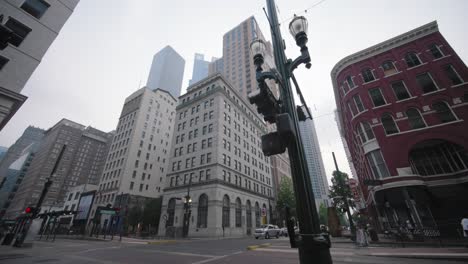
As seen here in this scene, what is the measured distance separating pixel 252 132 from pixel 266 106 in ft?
153

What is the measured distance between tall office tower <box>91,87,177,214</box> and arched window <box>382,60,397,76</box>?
55.7 m

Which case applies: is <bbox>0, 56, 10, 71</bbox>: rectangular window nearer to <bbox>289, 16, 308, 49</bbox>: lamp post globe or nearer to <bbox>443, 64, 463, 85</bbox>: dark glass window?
<bbox>289, 16, 308, 49</bbox>: lamp post globe

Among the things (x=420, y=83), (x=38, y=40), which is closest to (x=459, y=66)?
(x=420, y=83)

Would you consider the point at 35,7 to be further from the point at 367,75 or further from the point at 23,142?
the point at 23,142

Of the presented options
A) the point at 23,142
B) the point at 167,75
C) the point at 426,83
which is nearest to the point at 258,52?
the point at 426,83

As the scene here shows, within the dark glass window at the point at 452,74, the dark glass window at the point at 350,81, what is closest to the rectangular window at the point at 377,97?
the dark glass window at the point at 350,81

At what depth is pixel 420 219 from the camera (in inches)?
601

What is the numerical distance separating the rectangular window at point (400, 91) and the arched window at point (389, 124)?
8.10 feet

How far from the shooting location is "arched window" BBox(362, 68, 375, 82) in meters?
22.9

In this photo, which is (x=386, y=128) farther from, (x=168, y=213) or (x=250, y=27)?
(x=250, y=27)

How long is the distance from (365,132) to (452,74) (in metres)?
9.97

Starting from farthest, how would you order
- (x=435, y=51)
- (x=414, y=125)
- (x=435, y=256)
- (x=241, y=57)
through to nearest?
1. (x=241, y=57)
2. (x=435, y=51)
3. (x=414, y=125)
4. (x=435, y=256)

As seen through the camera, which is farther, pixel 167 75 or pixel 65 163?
pixel 167 75

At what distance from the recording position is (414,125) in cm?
1861
